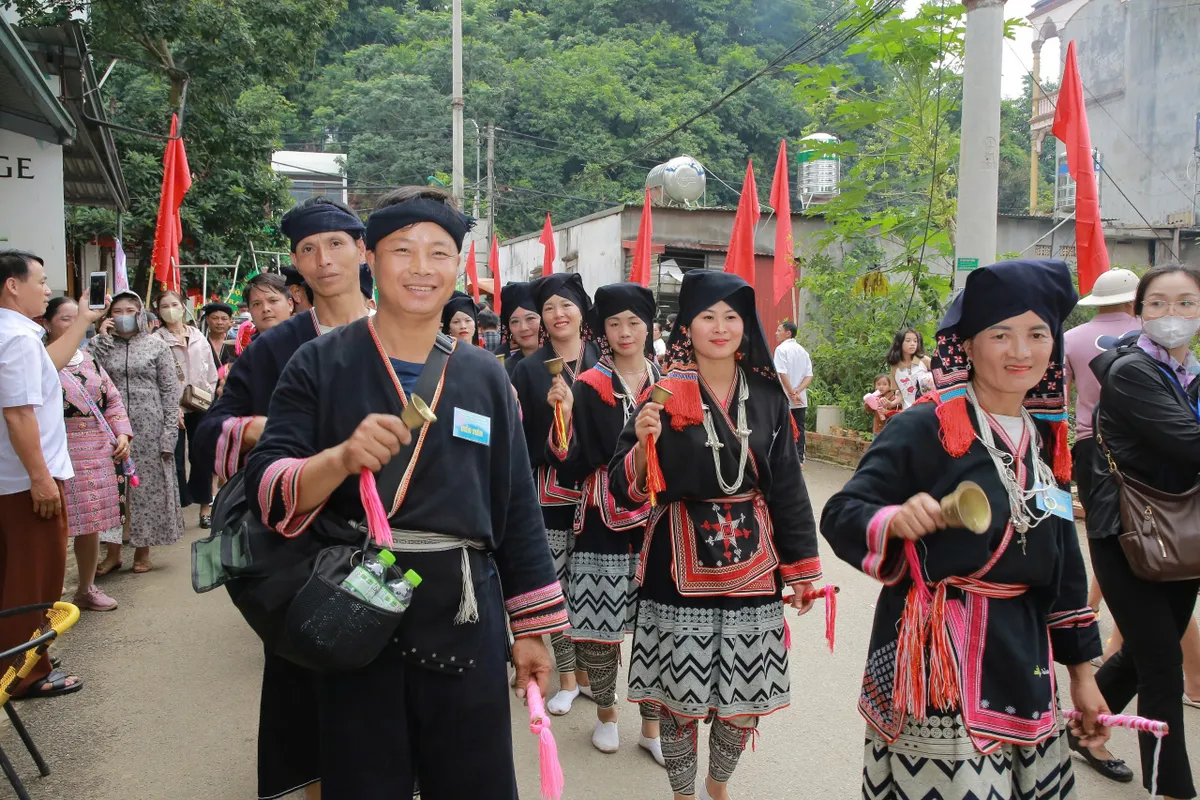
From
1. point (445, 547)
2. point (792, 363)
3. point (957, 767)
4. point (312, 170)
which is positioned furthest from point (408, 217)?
point (312, 170)

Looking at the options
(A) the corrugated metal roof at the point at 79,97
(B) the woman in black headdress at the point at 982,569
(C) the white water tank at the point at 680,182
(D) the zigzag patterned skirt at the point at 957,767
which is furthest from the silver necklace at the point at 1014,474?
(C) the white water tank at the point at 680,182

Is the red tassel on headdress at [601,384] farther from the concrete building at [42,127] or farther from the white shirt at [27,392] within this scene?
the concrete building at [42,127]

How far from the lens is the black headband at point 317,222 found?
3209mm

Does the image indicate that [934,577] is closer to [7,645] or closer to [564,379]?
[564,379]

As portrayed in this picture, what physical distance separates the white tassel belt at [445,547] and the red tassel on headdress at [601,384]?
87.3 inches

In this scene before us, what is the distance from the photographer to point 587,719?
4523mm

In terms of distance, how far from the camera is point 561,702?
15.1ft

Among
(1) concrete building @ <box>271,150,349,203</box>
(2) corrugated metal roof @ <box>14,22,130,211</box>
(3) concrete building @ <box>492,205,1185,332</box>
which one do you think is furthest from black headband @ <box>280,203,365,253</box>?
(1) concrete building @ <box>271,150,349,203</box>

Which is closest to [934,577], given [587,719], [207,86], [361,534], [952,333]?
[952,333]

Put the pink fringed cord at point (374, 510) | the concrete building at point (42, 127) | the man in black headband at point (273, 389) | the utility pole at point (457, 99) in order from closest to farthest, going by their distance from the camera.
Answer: the pink fringed cord at point (374, 510) → the man in black headband at point (273, 389) → the concrete building at point (42, 127) → the utility pole at point (457, 99)

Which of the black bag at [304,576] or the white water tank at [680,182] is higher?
the white water tank at [680,182]

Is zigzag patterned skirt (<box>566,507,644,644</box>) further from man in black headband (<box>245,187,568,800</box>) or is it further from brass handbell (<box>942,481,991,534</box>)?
brass handbell (<box>942,481,991,534</box>)

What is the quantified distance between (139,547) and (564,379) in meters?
4.25

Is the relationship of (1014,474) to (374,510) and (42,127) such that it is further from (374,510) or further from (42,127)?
(42,127)
